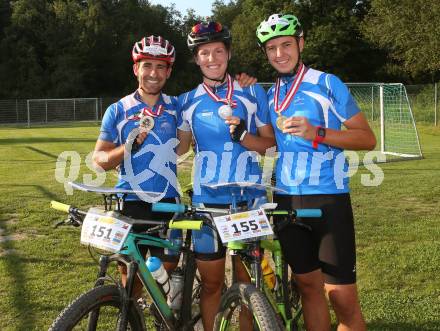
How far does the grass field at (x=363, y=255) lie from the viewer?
4.61 metres

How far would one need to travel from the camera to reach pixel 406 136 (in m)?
19.8

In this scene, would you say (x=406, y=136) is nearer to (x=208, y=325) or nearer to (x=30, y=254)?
(x=30, y=254)

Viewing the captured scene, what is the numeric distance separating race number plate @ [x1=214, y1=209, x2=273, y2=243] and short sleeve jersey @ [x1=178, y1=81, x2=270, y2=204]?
541mm

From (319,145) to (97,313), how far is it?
160 cm

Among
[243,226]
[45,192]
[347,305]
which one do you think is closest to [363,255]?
[347,305]

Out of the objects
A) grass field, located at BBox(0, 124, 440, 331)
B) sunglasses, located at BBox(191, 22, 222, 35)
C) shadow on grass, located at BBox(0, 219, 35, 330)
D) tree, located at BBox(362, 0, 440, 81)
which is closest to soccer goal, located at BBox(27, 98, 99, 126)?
tree, located at BBox(362, 0, 440, 81)

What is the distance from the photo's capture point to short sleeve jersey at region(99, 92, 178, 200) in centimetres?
368

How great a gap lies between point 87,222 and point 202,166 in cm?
94

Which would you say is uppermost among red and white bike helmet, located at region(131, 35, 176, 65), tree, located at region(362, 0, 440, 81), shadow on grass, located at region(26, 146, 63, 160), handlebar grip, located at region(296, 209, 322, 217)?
tree, located at region(362, 0, 440, 81)

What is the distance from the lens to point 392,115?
20.7 metres

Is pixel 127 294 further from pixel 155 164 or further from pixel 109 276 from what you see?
pixel 155 164

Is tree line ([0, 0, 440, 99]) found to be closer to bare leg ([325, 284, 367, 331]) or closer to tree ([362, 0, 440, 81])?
tree ([362, 0, 440, 81])

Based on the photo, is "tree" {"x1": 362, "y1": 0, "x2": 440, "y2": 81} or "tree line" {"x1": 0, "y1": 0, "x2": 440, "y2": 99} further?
"tree line" {"x1": 0, "y1": 0, "x2": 440, "y2": 99}

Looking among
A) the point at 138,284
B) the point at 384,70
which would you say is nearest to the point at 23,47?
the point at 384,70
